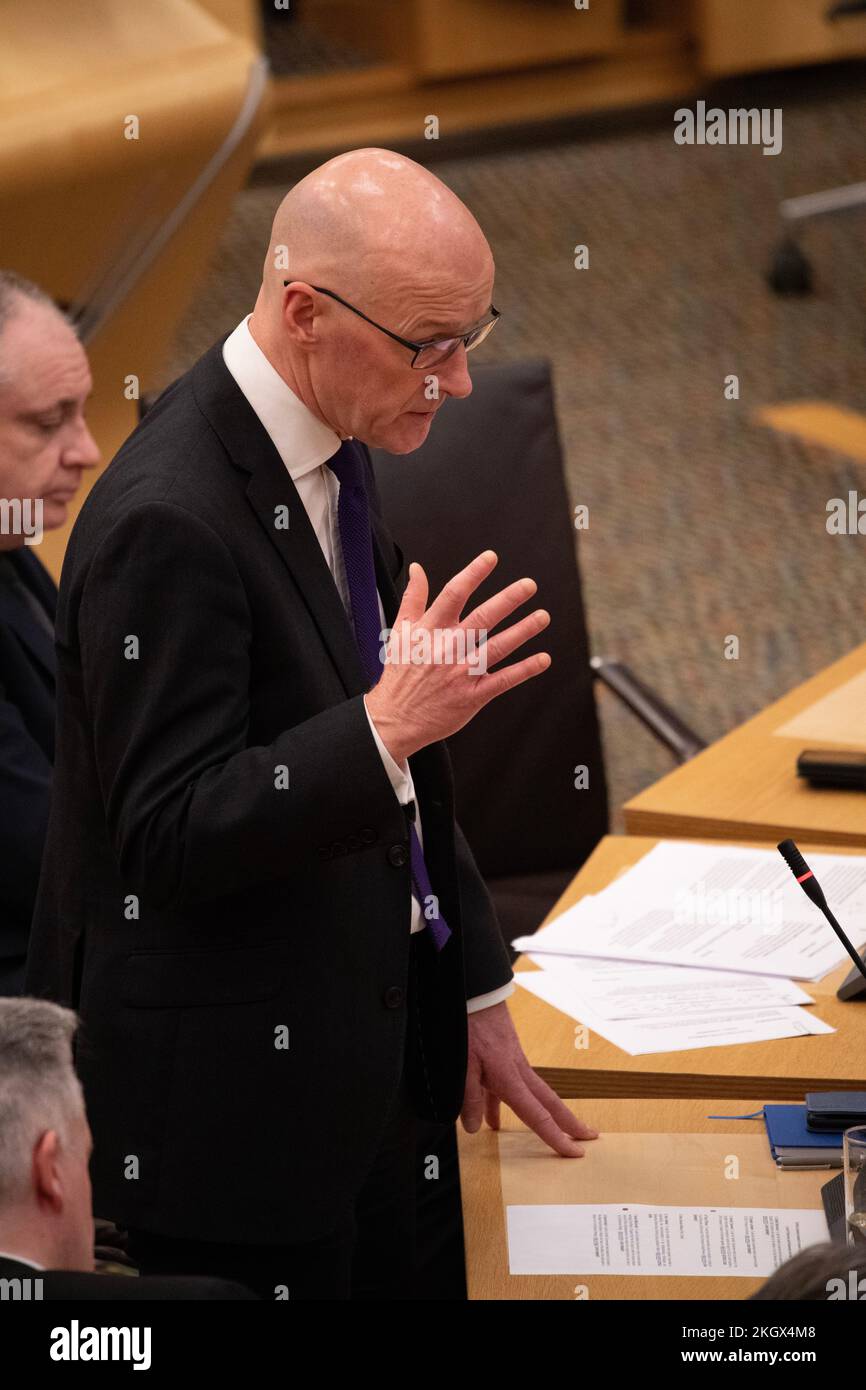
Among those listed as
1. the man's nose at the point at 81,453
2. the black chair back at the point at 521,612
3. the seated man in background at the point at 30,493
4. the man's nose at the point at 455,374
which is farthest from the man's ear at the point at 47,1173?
the black chair back at the point at 521,612

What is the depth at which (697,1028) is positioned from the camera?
182cm

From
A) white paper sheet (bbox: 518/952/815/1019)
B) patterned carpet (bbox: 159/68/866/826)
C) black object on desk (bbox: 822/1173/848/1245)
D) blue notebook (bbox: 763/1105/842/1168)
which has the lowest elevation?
black object on desk (bbox: 822/1173/848/1245)

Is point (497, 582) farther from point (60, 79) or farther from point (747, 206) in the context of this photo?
point (747, 206)

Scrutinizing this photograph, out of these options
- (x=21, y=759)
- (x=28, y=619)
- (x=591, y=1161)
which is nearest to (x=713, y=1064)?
(x=591, y=1161)

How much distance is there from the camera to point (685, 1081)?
174 cm

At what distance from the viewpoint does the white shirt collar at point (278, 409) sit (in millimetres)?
1520

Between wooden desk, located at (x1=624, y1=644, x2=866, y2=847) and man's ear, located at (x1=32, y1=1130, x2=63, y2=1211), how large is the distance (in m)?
1.20

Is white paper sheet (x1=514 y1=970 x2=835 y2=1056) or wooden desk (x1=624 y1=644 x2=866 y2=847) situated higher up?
wooden desk (x1=624 y1=644 x2=866 y2=847)

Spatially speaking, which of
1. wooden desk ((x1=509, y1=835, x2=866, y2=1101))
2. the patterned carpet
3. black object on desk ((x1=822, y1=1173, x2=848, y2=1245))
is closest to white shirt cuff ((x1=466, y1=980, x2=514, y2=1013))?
wooden desk ((x1=509, y1=835, x2=866, y2=1101))

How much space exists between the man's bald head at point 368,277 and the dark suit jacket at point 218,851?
0.08 meters

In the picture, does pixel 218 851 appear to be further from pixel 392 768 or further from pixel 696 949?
pixel 696 949

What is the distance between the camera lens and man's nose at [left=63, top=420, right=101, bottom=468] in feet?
7.79

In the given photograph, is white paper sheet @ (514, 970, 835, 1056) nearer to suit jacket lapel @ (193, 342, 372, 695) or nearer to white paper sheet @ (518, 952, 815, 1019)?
white paper sheet @ (518, 952, 815, 1019)

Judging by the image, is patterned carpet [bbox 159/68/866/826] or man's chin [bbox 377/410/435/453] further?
patterned carpet [bbox 159/68/866/826]
